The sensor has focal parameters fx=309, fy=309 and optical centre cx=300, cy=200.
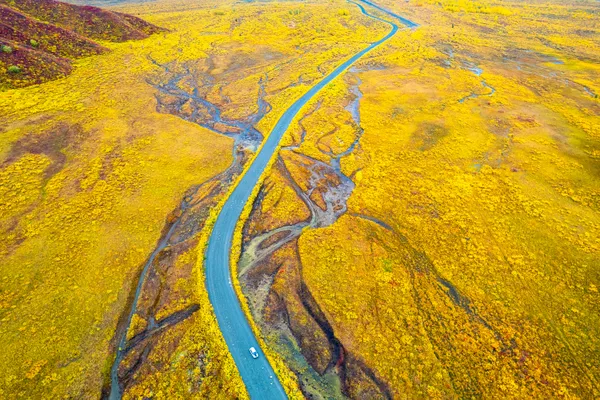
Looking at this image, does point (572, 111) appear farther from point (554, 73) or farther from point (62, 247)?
point (62, 247)

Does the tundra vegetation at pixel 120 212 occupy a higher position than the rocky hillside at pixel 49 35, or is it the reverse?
the rocky hillside at pixel 49 35

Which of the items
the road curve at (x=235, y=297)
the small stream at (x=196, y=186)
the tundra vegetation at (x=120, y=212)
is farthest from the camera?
the small stream at (x=196, y=186)

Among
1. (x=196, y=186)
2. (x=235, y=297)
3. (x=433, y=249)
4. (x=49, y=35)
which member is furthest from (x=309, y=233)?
(x=49, y=35)

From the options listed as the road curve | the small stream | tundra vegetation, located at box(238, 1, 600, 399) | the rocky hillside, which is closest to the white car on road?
the road curve

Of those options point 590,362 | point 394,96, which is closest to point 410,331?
point 590,362

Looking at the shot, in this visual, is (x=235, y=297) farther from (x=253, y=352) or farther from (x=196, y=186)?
(x=196, y=186)

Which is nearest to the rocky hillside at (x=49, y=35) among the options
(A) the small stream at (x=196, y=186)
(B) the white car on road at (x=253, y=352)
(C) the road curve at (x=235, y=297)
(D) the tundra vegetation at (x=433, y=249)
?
(A) the small stream at (x=196, y=186)

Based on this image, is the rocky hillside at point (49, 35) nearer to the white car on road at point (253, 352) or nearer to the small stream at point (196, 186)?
the small stream at point (196, 186)
